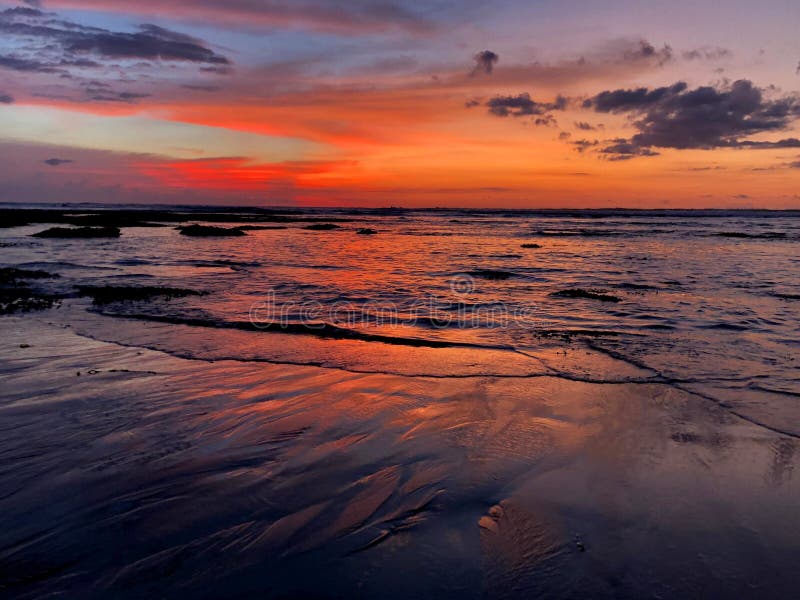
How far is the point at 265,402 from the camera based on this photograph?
27.2 ft

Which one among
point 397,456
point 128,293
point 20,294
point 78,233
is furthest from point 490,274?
point 78,233

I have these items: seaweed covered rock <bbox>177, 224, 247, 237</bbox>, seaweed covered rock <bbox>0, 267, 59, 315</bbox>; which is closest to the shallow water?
seaweed covered rock <bbox>0, 267, 59, 315</bbox>

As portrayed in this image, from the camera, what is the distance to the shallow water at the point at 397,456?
4.34 meters

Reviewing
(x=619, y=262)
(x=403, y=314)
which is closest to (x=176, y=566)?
(x=403, y=314)

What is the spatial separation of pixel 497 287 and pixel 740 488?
57.4ft

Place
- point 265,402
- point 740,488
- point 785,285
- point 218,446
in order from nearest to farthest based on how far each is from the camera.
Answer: point 740,488 → point 218,446 → point 265,402 → point 785,285

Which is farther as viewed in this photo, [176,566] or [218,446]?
[218,446]

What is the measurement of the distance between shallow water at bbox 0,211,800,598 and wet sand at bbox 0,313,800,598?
0.09ft

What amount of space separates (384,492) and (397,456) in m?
0.89

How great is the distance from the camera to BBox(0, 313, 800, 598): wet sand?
424 cm

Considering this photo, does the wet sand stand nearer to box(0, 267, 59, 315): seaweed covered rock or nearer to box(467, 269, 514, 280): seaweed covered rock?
box(0, 267, 59, 315): seaweed covered rock

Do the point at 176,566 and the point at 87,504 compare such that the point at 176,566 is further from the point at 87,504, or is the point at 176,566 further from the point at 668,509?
the point at 668,509

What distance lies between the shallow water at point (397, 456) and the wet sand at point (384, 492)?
0.09 feet

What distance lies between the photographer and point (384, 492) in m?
5.57
